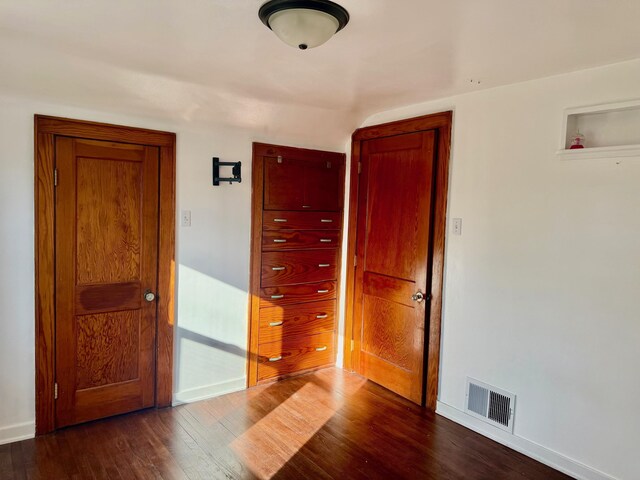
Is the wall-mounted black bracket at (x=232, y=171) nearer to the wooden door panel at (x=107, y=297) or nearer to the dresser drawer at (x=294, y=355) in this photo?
the wooden door panel at (x=107, y=297)

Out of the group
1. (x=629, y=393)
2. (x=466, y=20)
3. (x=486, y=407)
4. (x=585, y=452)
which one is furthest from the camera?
(x=486, y=407)

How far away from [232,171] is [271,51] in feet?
4.14

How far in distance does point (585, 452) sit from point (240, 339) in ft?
7.85

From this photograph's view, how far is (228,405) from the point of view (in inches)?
127

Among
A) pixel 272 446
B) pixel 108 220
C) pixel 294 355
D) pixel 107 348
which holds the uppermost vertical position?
pixel 108 220

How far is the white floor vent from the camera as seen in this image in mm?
→ 2730

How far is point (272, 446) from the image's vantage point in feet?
8.86

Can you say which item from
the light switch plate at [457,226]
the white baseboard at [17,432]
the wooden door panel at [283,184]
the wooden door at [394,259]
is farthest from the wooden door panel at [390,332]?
the white baseboard at [17,432]

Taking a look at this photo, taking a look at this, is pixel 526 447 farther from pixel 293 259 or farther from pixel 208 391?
pixel 208 391

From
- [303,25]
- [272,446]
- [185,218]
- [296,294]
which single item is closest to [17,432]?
[272,446]

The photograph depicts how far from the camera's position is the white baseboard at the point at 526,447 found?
2.40 metres

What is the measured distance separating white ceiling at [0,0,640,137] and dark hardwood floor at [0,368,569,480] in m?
2.10

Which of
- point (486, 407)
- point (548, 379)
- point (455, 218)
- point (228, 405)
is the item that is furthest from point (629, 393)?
point (228, 405)

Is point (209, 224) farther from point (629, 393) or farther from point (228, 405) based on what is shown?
point (629, 393)
